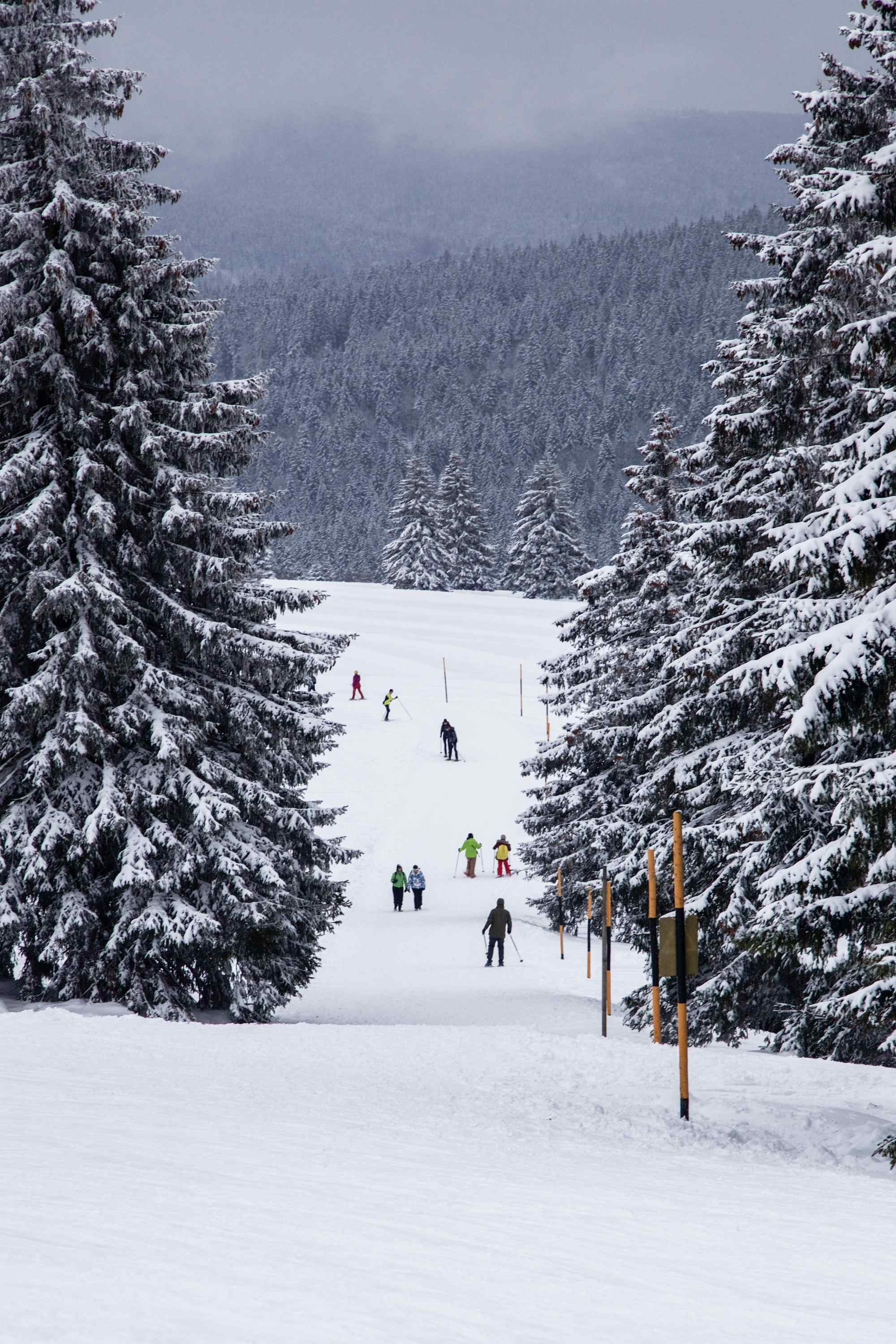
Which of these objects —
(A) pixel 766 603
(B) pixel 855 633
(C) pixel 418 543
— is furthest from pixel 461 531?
(B) pixel 855 633

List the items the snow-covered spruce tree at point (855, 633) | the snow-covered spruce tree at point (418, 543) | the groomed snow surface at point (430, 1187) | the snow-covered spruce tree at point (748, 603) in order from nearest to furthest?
the groomed snow surface at point (430, 1187) < the snow-covered spruce tree at point (855, 633) < the snow-covered spruce tree at point (748, 603) < the snow-covered spruce tree at point (418, 543)

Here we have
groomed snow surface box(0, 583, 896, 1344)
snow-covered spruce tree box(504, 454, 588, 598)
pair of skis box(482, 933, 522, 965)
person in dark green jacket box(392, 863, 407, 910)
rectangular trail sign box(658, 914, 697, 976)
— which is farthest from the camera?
snow-covered spruce tree box(504, 454, 588, 598)

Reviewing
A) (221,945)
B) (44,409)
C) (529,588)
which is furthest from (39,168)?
(529,588)

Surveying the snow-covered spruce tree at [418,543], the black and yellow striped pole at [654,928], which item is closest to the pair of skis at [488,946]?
the black and yellow striped pole at [654,928]

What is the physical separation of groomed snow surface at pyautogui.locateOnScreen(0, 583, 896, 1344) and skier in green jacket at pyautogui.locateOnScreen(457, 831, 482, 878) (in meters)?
14.8

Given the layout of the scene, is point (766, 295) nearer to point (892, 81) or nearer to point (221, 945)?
point (892, 81)

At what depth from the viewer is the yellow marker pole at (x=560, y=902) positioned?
75.9ft

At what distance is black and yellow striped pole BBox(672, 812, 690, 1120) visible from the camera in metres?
8.66

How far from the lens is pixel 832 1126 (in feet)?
28.3

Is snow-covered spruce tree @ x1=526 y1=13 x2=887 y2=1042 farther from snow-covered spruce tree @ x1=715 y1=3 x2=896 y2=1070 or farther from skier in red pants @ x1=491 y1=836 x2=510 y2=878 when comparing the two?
skier in red pants @ x1=491 y1=836 x2=510 y2=878

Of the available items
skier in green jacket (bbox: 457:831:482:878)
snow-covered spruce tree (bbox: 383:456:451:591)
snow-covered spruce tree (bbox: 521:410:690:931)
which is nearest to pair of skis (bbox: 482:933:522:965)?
snow-covered spruce tree (bbox: 521:410:690:931)

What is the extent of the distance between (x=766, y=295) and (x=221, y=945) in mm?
9896

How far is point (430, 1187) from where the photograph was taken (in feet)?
18.5

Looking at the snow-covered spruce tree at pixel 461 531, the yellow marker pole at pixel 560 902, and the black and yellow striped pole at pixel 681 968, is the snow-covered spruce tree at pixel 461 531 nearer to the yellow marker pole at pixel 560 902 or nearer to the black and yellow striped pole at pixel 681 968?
the yellow marker pole at pixel 560 902
